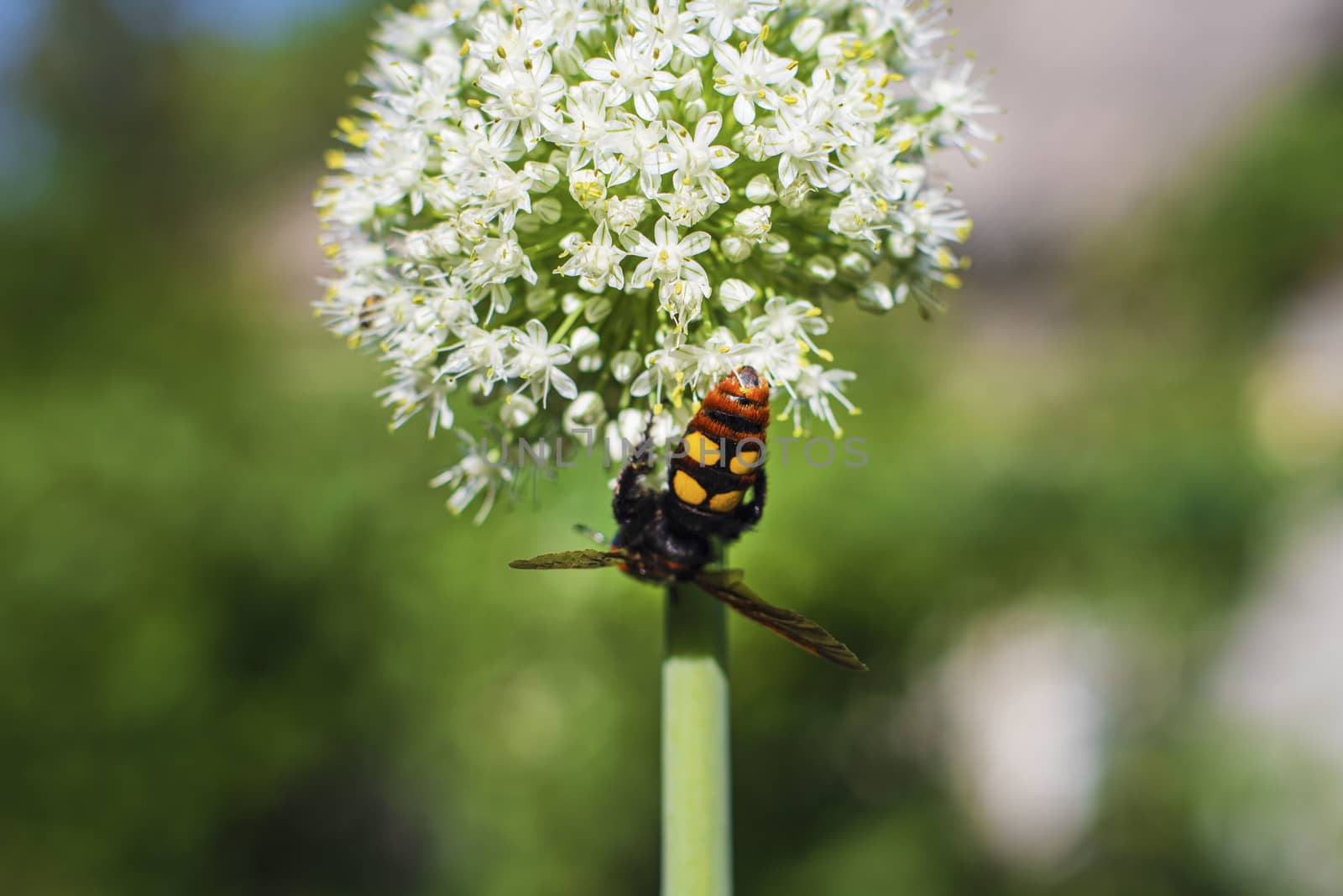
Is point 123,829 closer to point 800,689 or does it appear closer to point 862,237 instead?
point 800,689

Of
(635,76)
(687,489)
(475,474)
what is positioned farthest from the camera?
(475,474)

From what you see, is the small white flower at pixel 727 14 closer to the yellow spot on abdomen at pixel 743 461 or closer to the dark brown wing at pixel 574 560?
the yellow spot on abdomen at pixel 743 461

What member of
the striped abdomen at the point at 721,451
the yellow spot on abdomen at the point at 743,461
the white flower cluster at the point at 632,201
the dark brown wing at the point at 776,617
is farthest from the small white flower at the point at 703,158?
the dark brown wing at the point at 776,617

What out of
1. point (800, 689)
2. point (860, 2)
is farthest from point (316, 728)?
point (860, 2)

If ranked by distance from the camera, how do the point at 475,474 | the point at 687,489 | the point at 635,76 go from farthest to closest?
the point at 475,474, the point at 687,489, the point at 635,76

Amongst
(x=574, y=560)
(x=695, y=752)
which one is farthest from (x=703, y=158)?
(x=695, y=752)

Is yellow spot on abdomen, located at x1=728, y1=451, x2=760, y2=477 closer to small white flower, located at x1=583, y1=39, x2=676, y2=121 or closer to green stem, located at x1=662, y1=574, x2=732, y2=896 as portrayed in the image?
green stem, located at x1=662, y1=574, x2=732, y2=896

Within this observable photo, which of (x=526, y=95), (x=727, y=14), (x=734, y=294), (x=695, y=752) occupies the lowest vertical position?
(x=695, y=752)

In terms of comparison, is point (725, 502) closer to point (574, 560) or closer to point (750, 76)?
point (574, 560)
